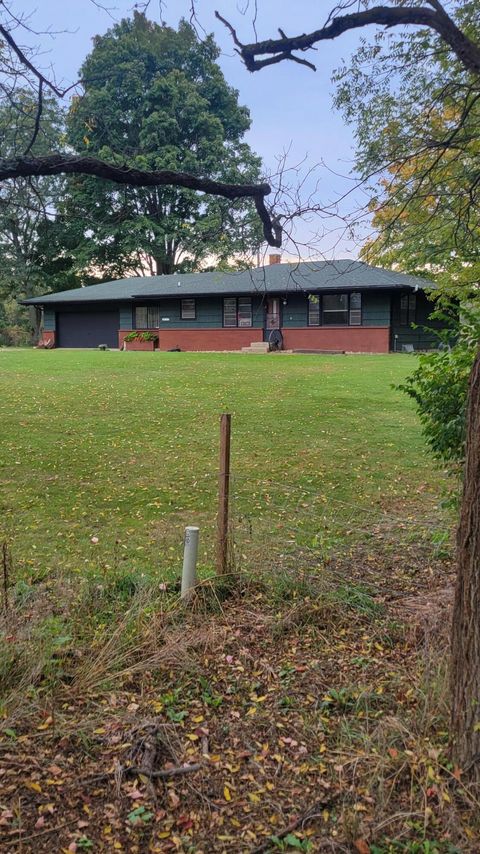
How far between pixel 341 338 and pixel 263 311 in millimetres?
3720

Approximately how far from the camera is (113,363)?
1881 cm

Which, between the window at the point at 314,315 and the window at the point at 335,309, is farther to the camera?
the window at the point at 314,315

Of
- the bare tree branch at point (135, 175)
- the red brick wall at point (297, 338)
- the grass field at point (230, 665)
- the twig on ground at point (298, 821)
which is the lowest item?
the twig on ground at point (298, 821)

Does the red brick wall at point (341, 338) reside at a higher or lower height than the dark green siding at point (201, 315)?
lower

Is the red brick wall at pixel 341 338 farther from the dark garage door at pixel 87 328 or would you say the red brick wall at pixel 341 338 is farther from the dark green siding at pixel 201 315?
A: the dark garage door at pixel 87 328

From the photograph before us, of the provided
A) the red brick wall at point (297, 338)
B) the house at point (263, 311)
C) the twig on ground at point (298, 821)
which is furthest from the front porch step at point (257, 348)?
the twig on ground at point (298, 821)

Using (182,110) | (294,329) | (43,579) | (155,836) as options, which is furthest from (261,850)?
(182,110)

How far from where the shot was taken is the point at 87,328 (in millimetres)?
32375

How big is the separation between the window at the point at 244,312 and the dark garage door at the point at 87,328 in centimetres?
796

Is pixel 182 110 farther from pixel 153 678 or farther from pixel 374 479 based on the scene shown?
pixel 153 678

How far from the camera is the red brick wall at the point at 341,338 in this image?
24.4 metres

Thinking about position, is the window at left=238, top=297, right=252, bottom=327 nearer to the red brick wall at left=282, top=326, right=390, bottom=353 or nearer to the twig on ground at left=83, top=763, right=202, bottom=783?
the red brick wall at left=282, top=326, right=390, bottom=353

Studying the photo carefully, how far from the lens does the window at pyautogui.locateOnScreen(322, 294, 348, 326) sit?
2516 cm

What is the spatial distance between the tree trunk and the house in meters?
19.9
